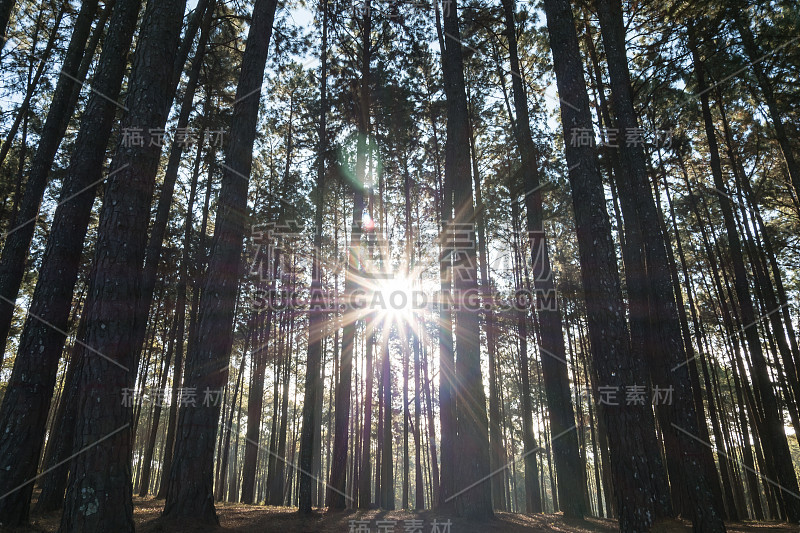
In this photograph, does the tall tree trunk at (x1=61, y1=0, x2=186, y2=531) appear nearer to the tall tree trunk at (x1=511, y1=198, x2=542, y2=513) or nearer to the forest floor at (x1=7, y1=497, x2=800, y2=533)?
the forest floor at (x1=7, y1=497, x2=800, y2=533)

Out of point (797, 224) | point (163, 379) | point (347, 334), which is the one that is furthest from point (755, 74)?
point (163, 379)

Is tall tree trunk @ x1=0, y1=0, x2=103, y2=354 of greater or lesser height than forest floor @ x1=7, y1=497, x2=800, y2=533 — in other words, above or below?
above

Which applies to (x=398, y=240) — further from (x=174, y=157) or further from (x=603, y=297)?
(x=603, y=297)

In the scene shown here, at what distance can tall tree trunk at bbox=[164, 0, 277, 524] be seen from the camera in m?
5.45

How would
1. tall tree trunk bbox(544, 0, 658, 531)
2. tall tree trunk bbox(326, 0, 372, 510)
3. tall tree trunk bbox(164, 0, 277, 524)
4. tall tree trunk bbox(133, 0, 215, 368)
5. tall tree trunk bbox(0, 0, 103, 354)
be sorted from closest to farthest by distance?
tall tree trunk bbox(544, 0, 658, 531) < tall tree trunk bbox(164, 0, 277, 524) < tall tree trunk bbox(0, 0, 103, 354) < tall tree trunk bbox(133, 0, 215, 368) < tall tree trunk bbox(326, 0, 372, 510)

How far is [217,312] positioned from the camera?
611 centimetres

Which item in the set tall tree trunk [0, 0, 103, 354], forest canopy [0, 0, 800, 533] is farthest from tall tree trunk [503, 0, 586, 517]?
tall tree trunk [0, 0, 103, 354]

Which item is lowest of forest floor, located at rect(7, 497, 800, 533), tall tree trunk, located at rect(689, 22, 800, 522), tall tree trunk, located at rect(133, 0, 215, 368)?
forest floor, located at rect(7, 497, 800, 533)

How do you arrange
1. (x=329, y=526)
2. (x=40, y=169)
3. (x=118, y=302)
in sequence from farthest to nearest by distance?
(x=40, y=169) < (x=329, y=526) < (x=118, y=302)

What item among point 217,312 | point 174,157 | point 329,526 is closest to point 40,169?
point 174,157

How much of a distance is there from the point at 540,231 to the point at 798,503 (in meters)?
10.0

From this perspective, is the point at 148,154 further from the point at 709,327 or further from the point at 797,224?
the point at 709,327

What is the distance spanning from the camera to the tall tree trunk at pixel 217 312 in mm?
5445

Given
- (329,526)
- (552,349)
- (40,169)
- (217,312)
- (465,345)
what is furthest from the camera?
(552,349)
